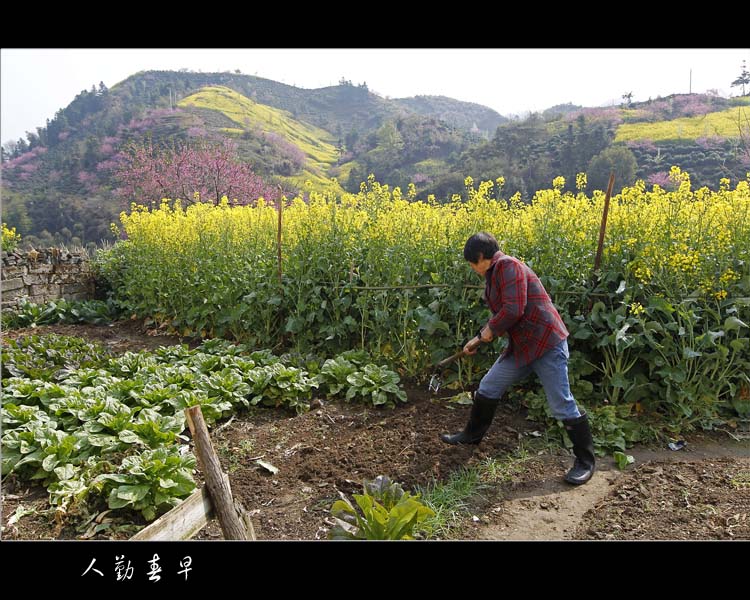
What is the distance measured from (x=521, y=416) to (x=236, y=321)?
404cm

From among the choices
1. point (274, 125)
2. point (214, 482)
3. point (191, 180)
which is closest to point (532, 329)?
point (214, 482)

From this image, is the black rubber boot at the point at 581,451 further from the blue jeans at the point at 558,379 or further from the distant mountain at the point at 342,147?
the distant mountain at the point at 342,147

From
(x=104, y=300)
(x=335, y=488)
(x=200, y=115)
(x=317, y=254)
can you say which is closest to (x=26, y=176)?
(x=200, y=115)

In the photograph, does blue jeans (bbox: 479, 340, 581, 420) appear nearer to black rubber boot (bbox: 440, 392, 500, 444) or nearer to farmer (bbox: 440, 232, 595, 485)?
farmer (bbox: 440, 232, 595, 485)

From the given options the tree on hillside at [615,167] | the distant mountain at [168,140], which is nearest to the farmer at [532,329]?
the tree on hillside at [615,167]

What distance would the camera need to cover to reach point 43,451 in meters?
3.25

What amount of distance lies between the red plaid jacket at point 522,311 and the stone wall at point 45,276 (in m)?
9.10

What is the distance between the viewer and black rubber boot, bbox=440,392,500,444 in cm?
373

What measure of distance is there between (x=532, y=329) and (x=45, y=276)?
31.8 ft

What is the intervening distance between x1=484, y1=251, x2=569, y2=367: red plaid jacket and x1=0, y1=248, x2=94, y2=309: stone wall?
29.9 ft

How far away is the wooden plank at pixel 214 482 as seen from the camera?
2.21 meters

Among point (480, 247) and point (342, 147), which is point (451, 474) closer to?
point (480, 247)

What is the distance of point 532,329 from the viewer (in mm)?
3447

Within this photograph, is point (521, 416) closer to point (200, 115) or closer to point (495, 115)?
point (200, 115)
